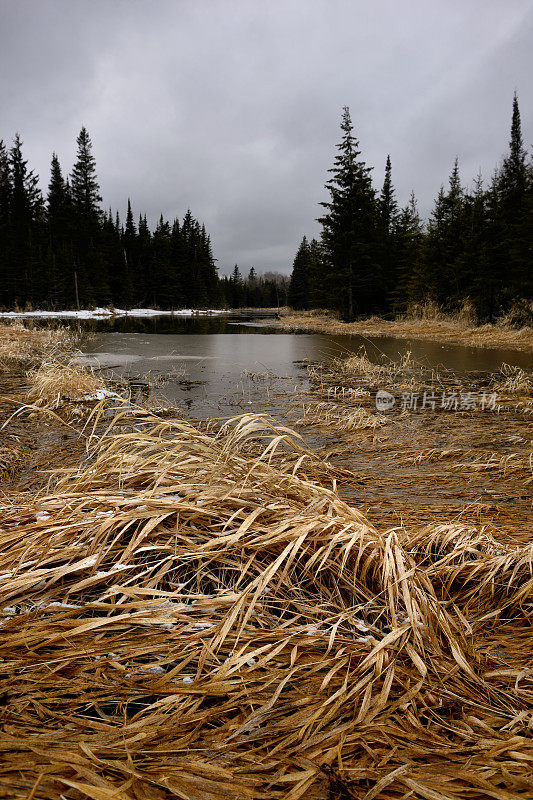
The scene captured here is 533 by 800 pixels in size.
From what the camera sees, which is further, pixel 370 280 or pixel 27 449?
pixel 370 280

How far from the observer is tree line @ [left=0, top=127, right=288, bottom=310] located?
34.8 metres

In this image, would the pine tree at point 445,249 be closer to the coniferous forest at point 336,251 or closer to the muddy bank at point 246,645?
the coniferous forest at point 336,251

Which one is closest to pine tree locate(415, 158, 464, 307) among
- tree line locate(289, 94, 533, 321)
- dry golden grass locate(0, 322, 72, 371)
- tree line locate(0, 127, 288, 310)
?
tree line locate(289, 94, 533, 321)

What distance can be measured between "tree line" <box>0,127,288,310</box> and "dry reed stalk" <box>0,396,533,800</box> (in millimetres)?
35405

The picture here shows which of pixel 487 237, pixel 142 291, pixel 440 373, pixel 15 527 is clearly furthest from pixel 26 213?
pixel 15 527

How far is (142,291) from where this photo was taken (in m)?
52.4

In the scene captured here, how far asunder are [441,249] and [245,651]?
22977 millimetres

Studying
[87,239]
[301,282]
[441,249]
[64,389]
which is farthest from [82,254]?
[64,389]

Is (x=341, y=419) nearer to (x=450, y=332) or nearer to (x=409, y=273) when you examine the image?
(x=450, y=332)

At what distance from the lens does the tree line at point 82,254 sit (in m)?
34.8

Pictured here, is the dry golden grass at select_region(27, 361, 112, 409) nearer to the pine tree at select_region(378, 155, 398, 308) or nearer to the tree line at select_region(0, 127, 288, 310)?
the pine tree at select_region(378, 155, 398, 308)

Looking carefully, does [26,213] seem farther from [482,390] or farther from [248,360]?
[482,390]

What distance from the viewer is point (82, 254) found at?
41.5 meters

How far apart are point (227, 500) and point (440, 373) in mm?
7287
